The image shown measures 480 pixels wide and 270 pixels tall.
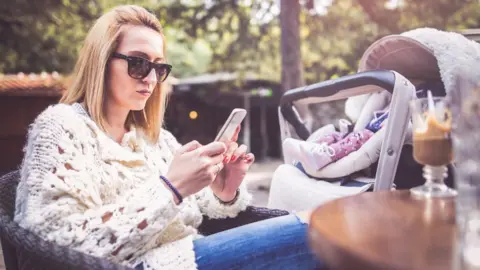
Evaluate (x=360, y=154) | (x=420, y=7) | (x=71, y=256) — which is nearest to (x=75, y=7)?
(x=420, y=7)

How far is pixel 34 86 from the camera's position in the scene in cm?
1137

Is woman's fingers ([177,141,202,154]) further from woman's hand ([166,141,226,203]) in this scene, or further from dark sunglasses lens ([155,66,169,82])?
dark sunglasses lens ([155,66,169,82])

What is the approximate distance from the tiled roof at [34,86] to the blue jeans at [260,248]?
8661 millimetres

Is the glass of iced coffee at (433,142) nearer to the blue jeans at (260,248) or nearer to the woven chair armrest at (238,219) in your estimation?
the blue jeans at (260,248)

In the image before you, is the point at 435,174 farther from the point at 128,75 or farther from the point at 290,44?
the point at 290,44

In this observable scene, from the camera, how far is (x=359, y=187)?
2.19 meters

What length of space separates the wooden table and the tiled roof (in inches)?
361

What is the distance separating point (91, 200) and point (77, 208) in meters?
0.05

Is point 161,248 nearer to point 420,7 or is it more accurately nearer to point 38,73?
point 420,7

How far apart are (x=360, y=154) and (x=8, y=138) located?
9.30m

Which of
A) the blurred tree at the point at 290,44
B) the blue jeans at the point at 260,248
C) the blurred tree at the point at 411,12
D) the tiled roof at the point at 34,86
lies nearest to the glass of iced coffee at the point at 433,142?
the blue jeans at the point at 260,248

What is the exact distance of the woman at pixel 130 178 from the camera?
134 cm

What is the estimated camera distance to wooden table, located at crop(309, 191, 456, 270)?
0.80 metres

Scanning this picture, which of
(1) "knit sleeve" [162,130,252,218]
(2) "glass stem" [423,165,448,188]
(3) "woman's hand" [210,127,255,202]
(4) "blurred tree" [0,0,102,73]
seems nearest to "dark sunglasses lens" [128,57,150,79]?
(3) "woman's hand" [210,127,255,202]
